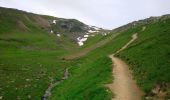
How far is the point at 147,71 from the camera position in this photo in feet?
158

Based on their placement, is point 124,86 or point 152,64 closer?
point 124,86

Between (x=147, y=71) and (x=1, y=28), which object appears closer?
(x=147, y=71)

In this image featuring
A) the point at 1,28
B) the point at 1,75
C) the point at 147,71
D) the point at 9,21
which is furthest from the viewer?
the point at 9,21

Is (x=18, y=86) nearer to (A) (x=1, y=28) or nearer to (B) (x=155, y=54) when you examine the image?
(B) (x=155, y=54)

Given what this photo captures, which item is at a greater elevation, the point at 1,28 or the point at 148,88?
the point at 1,28

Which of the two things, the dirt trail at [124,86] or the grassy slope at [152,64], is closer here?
the dirt trail at [124,86]

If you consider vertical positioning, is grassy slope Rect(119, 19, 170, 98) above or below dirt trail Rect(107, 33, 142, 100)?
above

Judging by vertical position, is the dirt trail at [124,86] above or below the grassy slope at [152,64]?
below

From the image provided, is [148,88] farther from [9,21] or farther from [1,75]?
[9,21]

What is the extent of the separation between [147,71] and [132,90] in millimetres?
6792

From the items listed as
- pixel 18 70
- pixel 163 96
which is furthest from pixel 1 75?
pixel 163 96

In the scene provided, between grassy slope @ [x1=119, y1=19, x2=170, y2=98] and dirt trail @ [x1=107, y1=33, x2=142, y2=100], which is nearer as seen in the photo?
dirt trail @ [x1=107, y1=33, x2=142, y2=100]

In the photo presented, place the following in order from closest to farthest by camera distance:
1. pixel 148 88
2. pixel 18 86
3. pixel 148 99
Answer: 1. pixel 148 99
2. pixel 148 88
3. pixel 18 86

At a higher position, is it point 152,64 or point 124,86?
point 152,64
